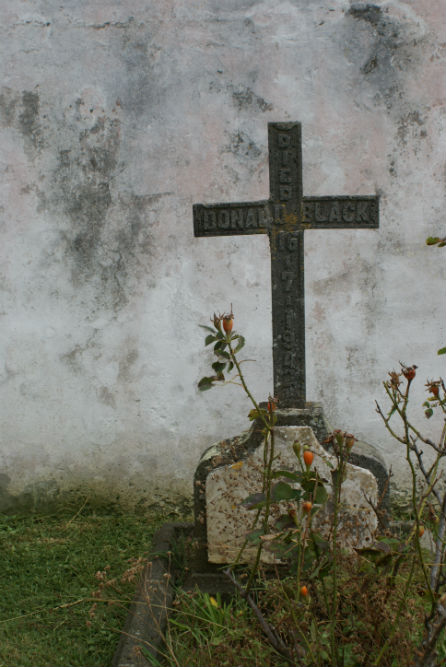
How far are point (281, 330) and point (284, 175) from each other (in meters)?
0.65

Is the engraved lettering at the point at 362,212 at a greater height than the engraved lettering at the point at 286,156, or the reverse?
the engraved lettering at the point at 286,156

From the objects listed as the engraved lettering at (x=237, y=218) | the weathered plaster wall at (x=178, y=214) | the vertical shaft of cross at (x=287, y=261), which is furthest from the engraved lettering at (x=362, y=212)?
the weathered plaster wall at (x=178, y=214)

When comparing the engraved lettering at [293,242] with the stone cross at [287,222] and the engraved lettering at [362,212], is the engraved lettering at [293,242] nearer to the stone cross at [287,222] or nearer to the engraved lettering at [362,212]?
the stone cross at [287,222]

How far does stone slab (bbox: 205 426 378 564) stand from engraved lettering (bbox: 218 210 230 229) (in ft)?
2.89

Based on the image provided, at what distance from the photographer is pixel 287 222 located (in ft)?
9.16

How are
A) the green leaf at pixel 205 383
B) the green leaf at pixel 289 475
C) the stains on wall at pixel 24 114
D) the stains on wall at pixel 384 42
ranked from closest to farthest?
1. the green leaf at pixel 289 475
2. the green leaf at pixel 205 383
3. the stains on wall at pixel 384 42
4. the stains on wall at pixel 24 114

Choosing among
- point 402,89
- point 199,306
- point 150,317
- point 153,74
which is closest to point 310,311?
point 199,306

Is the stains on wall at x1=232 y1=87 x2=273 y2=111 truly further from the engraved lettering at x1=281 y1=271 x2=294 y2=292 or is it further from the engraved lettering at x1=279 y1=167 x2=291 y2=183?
the engraved lettering at x1=281 y1=271 x2=294 y2=292

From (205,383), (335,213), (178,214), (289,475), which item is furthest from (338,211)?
(289,475)

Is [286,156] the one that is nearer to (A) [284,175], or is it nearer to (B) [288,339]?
(A) [284,175]

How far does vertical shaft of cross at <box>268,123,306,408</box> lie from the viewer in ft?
9.04

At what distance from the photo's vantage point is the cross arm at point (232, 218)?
2787mm

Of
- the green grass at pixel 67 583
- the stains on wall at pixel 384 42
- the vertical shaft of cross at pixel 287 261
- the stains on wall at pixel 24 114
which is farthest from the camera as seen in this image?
the stains on wall at pixel 24 114

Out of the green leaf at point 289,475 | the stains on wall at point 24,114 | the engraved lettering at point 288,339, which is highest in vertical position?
the stains on wall at point 24,114
